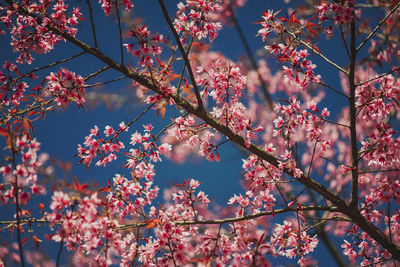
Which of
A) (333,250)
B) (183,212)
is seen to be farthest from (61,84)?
(333,250)

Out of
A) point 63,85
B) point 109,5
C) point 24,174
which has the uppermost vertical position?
point 109,5

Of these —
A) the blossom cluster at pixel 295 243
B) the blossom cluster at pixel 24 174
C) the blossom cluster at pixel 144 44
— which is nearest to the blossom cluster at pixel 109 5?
the blossom cluster at pixel 144 44

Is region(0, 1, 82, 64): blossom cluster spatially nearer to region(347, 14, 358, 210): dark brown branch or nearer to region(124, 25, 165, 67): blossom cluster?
region(124, 25, 165, 67): blossom cluster

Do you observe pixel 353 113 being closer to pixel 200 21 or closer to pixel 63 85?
pixel 200 21

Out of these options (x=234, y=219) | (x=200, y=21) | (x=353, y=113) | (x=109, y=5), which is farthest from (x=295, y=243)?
(x=109, y=5)

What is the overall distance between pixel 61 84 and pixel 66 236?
194 centimetres

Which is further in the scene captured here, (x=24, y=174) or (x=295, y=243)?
(x=295, y=243)

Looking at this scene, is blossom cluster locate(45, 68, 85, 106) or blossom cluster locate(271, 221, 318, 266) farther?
blossom cluster locate(271, 221, 318, 266)

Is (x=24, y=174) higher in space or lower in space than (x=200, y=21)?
lower

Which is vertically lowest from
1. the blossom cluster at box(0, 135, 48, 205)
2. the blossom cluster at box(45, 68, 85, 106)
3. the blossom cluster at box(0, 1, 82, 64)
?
the blossom cluster at box(0, 135, 48, 205)

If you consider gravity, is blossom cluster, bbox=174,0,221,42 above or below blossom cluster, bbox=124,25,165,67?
above

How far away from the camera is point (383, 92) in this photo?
3.41m

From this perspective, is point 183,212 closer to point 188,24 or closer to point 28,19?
point 188,24

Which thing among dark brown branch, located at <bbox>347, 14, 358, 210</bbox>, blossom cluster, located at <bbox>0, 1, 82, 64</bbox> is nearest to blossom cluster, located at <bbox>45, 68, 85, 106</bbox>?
blossom cluster, located at <bbox>0, 1, 82, 64</bbox>
